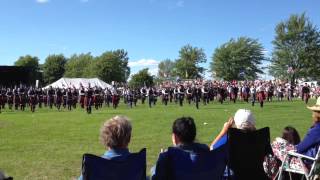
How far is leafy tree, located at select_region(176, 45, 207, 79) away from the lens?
95.8 m

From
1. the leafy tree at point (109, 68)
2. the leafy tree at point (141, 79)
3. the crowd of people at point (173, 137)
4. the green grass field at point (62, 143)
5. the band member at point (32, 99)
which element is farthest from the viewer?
the leafy tree at point (109, 68)

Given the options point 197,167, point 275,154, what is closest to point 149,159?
point 275,154

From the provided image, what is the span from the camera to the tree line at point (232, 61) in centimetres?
Result: 8056

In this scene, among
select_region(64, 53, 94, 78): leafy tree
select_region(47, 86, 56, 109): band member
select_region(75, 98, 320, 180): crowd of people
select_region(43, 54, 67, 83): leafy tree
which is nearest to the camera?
select_region(75, 98, 320, 180): crowd of people

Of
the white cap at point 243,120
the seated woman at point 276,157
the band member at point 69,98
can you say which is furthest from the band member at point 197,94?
the white cap at point 243,120

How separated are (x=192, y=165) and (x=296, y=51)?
79627mm

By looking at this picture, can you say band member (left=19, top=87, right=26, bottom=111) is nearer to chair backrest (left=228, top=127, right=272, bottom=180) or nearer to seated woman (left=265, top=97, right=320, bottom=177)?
seated woman (left=265, top=97, right=320, bottom=177)

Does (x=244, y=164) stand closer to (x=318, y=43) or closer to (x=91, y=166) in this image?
(x=91, y=166)

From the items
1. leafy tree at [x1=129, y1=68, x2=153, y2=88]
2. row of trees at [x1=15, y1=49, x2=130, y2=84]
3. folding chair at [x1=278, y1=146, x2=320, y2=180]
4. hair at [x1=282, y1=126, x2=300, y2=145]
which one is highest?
row of trees at [x1=15, y1=49, x2=130, y2=84]

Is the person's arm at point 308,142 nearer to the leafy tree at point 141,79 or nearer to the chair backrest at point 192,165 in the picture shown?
the chair backrest at point 192,165

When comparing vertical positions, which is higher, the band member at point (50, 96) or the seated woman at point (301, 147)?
the band member at point (50, 96)

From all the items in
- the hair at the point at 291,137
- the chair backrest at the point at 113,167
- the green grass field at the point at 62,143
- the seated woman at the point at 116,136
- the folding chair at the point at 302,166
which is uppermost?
the seated woman at the point at 116,136

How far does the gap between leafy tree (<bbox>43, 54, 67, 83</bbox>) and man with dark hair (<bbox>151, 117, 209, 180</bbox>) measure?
362 feet

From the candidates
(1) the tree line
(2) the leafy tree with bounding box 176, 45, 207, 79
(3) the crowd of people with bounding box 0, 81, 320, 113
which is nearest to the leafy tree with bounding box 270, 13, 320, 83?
(1) the tree line
